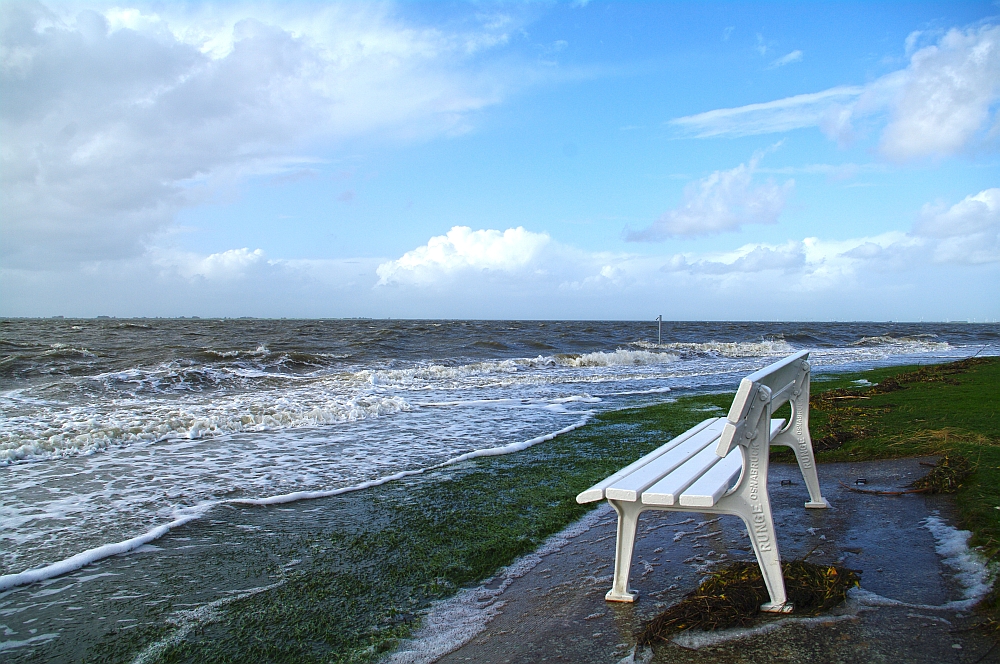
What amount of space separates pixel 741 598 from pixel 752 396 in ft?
3.50

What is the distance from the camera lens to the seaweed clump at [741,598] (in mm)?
2951

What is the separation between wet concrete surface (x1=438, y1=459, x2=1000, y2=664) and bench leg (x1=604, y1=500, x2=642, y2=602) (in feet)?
0.18

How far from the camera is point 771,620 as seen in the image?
2.99m

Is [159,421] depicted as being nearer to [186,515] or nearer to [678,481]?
[186,515]

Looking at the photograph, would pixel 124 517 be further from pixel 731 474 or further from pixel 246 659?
pixel 731 474

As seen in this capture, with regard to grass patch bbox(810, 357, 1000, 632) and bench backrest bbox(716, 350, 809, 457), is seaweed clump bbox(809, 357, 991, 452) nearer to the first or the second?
grass patch bbox(810, 357, 1000, 632)

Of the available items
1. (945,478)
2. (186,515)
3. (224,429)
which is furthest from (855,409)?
(224,429)

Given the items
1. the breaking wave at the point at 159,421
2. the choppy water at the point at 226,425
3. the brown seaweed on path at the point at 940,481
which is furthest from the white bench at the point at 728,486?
the breaking wave at the point at 159,421

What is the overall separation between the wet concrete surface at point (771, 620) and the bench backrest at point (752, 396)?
0.96 metres

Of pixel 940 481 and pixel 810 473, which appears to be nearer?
pixel 810 473

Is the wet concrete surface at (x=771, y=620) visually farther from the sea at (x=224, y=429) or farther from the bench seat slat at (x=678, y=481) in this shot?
the sea at (x=224, y=429)

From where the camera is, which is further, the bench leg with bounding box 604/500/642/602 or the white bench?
the bench leg with bounding box 604/500/642/602

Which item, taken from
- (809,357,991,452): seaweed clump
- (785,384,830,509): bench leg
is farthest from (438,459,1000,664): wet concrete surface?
(809,357,991,452): seaweed clump

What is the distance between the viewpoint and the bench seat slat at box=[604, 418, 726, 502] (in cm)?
302
